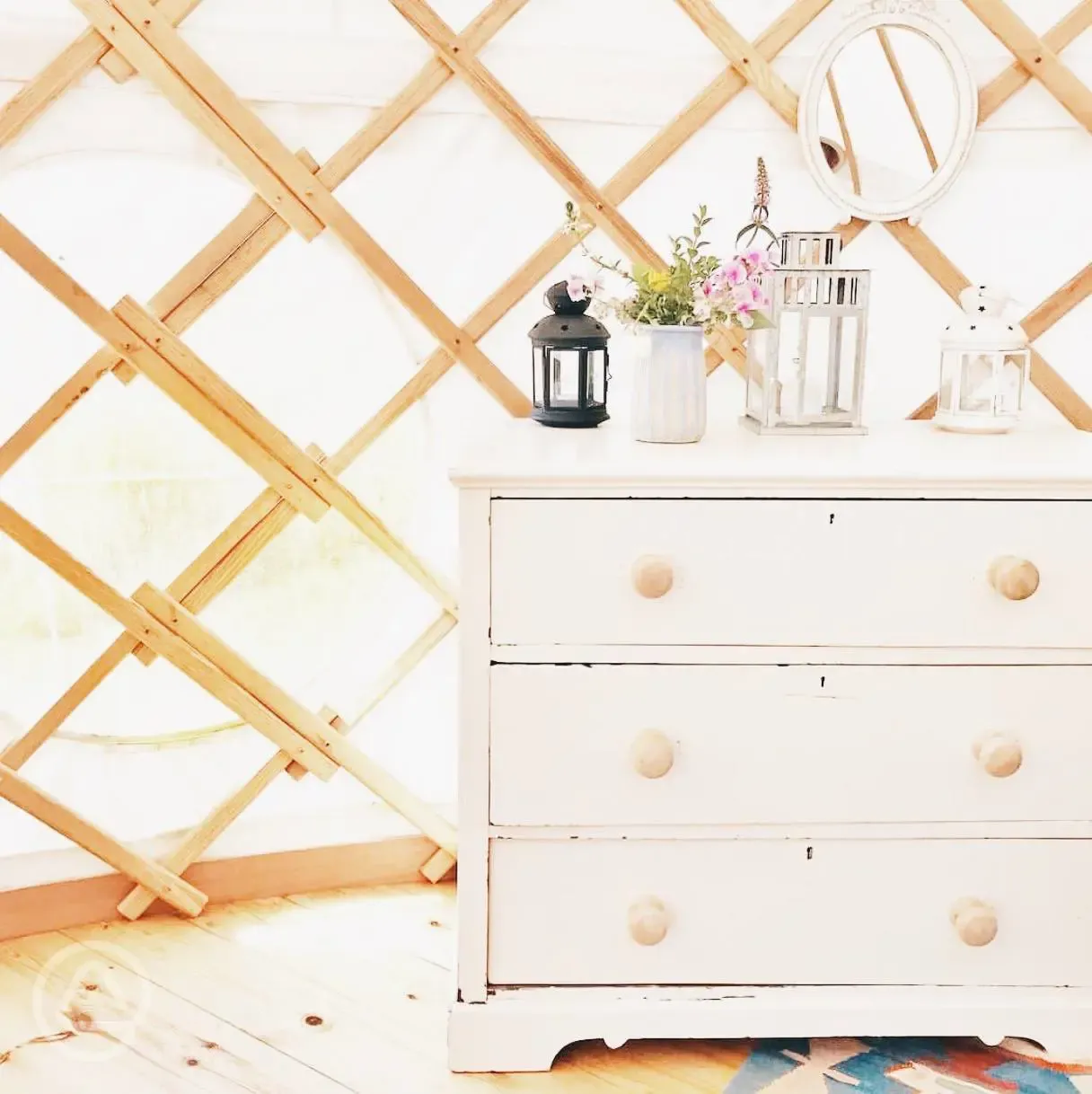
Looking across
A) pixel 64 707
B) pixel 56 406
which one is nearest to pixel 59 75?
pixel 56 406

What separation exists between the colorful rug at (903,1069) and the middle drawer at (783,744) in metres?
0.33

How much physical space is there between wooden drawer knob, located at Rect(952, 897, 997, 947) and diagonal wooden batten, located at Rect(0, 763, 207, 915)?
44.9 inches

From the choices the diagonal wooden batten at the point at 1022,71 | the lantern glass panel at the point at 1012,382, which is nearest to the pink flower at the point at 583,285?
the lantern glass panel at the point at 1012,382

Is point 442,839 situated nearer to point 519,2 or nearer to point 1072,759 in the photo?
point 1072,759

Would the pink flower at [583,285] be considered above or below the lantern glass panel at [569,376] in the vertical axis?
above

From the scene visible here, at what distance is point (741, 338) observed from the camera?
6.10 feet

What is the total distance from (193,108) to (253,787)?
1.03 meters

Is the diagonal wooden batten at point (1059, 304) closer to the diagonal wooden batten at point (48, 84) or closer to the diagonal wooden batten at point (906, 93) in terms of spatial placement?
the diagonal wooden batten at point (906, 93)

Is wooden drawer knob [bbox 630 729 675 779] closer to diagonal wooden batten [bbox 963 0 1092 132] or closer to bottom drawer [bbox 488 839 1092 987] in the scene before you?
bottom drawer [bbox 488 839 1092 987]

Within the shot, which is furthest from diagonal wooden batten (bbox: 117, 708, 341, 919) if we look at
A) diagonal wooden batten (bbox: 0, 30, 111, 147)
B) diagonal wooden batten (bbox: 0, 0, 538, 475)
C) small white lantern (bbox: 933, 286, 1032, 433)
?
small white lantern (bbox: 933, 286, 1032, 433)

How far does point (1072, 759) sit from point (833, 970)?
40cm

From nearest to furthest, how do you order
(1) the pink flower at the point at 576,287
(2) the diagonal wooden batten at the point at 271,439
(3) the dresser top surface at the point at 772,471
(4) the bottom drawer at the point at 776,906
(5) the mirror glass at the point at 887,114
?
(3) the dresser top surface at the point at 772,471 → (4) the bottom drawer at the point at 776,906 → (1) the pink flower at the point at 576,287 → (2) the diagonal wooden batten at the point at 271,439 → (5) the mirror glass at the point at 887,114

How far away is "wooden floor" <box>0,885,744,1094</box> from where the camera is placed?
1.49 metres

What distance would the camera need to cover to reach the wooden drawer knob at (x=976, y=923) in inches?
57.3
